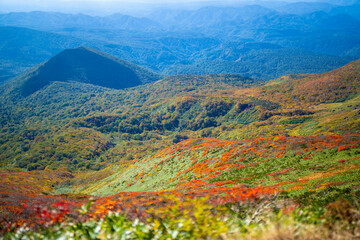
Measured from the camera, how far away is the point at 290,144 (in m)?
35.1

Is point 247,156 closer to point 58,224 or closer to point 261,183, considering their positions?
point 261,183

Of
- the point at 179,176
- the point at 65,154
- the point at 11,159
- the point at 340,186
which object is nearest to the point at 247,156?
the point at 179,176

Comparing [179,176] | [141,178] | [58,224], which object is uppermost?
[58,224]

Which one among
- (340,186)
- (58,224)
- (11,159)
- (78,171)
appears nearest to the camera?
(58,224)

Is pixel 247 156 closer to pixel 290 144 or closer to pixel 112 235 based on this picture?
pixel 290 144

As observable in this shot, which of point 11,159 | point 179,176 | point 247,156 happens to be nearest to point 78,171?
point 11,159

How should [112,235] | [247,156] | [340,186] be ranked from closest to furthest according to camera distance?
1. [112,235]
2. [340,186]
3. [247,156]

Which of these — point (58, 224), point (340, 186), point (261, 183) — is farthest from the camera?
point (261, 183)

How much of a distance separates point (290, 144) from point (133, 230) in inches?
1383

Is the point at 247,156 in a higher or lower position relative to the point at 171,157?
higher

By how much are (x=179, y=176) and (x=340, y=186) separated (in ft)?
93.7

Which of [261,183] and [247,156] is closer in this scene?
[261,183]

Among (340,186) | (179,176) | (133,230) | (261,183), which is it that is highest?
(133,230)

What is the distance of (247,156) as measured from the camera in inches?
1487
